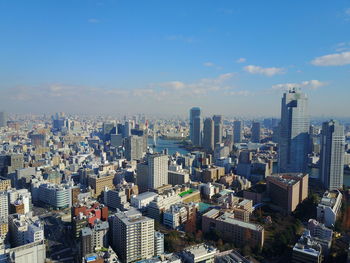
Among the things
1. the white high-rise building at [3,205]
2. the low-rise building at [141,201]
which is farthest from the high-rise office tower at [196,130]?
the white high-rise building at [3,205]

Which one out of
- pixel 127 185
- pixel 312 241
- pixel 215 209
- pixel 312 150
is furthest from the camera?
pixel 312 150

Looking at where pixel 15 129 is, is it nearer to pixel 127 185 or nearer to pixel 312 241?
pixel 127 185

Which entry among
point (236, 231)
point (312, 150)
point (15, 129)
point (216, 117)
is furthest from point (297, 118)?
point (15, 129)

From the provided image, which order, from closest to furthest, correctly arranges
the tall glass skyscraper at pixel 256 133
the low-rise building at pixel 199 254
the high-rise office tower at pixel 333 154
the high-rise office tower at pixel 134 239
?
the low-rise building at pixel 199 254 < the high-rise office tower at pixel 134 239 < the high-rise office tower at pixel 333 154 < the tall glass skyscraper at pixel 256 133

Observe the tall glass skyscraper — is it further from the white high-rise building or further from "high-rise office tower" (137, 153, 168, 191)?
the white high-rise building

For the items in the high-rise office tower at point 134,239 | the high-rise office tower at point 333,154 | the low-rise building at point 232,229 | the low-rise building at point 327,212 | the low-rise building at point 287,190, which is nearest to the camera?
the high-rise office tower at point 134,239

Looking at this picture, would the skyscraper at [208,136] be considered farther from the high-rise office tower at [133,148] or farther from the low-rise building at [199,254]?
the low-rise building at [199,254]

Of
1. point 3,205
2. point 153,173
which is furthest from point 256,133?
point 3,205
